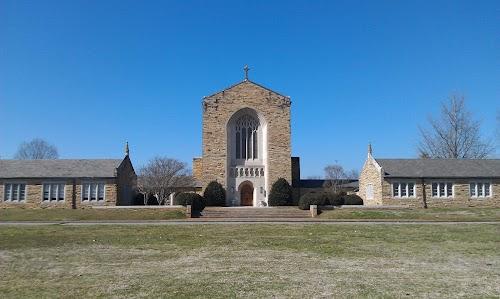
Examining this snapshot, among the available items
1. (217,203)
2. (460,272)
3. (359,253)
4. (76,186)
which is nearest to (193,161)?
(217,203)

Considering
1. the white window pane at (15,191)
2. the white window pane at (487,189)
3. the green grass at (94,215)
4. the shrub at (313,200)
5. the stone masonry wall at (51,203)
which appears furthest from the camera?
the white window pane at (487,189)

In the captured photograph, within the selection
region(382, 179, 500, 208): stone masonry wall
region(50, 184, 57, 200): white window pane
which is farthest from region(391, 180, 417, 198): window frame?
region(50, 184, 57, 200): white window pane

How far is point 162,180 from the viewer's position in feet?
153

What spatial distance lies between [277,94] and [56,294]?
37.2m

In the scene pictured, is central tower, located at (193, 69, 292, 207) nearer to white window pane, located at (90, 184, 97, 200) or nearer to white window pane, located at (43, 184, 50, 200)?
white window pane, located at (90, 184, 97, 200)

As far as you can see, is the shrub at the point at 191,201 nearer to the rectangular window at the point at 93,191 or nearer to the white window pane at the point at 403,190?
the rectangular window at the point at 93,191

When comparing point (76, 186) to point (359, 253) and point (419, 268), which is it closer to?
point (359, 253)

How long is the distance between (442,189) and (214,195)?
20796 millimetres

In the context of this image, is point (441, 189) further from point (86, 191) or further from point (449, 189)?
point (86, 191)

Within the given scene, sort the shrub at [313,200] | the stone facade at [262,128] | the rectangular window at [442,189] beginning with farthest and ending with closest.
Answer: the stone facade at [262,128]
the rectangular window at [442,189]
the shrub at [313,200]

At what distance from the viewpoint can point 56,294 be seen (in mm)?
8461

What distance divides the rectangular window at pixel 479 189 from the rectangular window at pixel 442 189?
1.89 m

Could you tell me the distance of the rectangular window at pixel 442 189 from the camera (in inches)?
1617

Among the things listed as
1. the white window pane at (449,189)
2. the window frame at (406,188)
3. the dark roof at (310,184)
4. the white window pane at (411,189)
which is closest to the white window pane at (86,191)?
the dark roof at (310,184)
